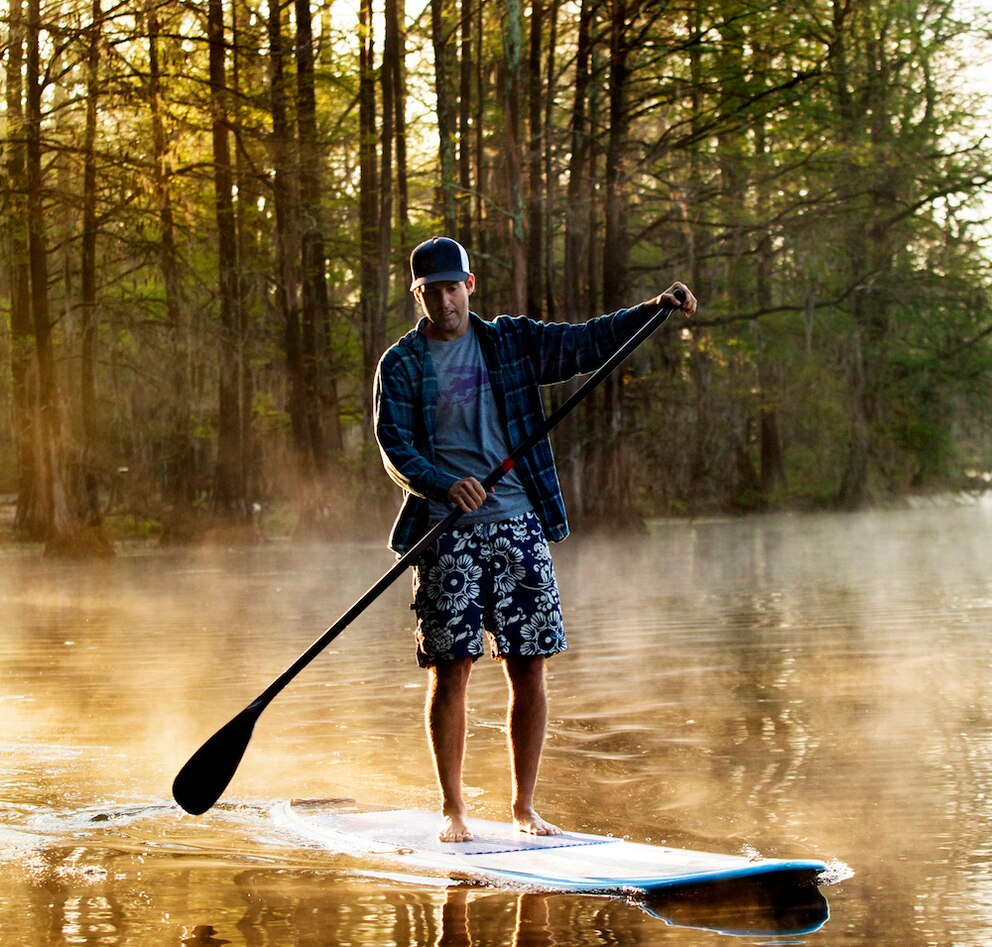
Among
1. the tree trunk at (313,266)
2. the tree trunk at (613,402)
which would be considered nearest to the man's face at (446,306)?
the tree trunk at (313,266)

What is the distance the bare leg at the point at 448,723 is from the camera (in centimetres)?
512

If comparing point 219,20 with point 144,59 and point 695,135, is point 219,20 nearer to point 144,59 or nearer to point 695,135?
point 144,59

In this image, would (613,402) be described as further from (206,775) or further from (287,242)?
(206,775)

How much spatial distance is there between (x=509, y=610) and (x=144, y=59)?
18484 millimetres

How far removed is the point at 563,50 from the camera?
30.2 meters

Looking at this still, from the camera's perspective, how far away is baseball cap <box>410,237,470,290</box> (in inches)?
203

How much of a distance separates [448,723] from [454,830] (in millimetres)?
319

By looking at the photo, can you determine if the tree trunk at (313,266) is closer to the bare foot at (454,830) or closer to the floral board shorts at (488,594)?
the floral board shorts at (488,594)

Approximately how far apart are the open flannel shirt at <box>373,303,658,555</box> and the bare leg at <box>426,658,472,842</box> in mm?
373

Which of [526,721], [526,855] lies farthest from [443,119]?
[526,855]

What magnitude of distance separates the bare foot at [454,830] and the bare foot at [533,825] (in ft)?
0.45

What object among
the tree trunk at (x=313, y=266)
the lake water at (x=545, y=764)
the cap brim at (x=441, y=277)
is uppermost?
the tree trunk at (x=313, y=266)

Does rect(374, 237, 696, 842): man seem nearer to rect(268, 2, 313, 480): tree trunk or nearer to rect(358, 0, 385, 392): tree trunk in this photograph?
rect(268, 2, 313, 480): tree trunk

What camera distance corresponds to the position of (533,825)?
5.02 metres
